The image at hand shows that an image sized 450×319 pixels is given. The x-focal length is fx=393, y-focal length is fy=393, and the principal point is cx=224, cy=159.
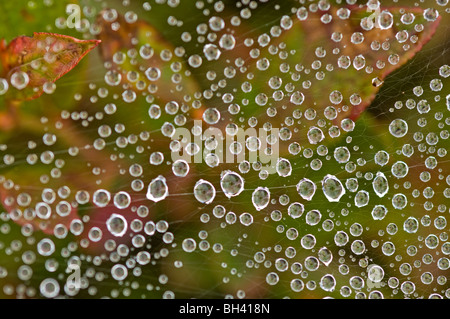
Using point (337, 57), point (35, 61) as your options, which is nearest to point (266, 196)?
point (337, 57)

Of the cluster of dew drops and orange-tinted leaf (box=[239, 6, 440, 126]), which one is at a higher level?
orange-tinted leaf (box=[239, 6, 440, 126])

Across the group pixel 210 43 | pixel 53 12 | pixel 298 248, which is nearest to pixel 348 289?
pixel 298 248

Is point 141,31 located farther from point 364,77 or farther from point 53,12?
point 364,77

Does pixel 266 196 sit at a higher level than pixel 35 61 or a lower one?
lower

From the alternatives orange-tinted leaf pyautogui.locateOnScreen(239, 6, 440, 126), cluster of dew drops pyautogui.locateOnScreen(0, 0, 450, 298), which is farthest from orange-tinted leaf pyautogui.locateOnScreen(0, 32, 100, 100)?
orange-tinted leaf pyautogui.locateOnScreen(239, 6, 440, 126)

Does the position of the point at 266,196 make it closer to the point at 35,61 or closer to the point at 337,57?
the point at 337,57

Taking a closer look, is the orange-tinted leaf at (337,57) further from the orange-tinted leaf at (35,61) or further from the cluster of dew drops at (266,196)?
the orange-tinted leaf at (35,61)

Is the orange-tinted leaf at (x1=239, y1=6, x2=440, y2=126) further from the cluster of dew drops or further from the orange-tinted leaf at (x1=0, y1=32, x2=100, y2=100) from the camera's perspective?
the orange-tinted leaf at (x1=0, y1=32, x2=100, y2=100)
